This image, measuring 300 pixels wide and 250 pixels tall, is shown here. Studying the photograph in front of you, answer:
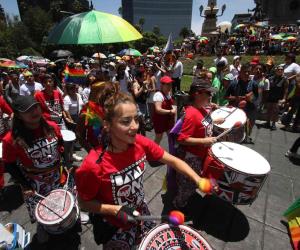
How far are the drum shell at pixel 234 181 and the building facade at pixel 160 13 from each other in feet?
449

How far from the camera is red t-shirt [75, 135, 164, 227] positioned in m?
1.82

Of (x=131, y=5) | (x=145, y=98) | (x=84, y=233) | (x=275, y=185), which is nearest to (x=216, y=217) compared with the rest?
(x=275, y=185)

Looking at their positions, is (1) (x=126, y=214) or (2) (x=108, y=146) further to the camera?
(2) (x=108, y=146)

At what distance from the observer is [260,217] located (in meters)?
3.63

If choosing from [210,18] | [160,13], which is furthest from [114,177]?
[160,13]

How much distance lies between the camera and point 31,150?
273 centimetres

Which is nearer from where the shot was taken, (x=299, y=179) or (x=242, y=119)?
(x=242, y=119)

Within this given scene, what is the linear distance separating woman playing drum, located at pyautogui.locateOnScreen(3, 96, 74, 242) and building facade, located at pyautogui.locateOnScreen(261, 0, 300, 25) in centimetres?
5103

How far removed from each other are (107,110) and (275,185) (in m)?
3.82

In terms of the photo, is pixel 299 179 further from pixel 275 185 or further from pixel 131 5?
pixel 131 5

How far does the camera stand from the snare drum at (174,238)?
5.65 ft

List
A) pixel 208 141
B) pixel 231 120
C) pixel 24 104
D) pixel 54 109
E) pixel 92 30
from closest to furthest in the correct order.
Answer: pixel 24 104, pixel 208 141, pixel 92 30, pixel 231 120, pixel 54 109

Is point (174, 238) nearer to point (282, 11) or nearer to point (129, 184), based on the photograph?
point (129, 184)

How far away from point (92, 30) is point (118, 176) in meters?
2.59
